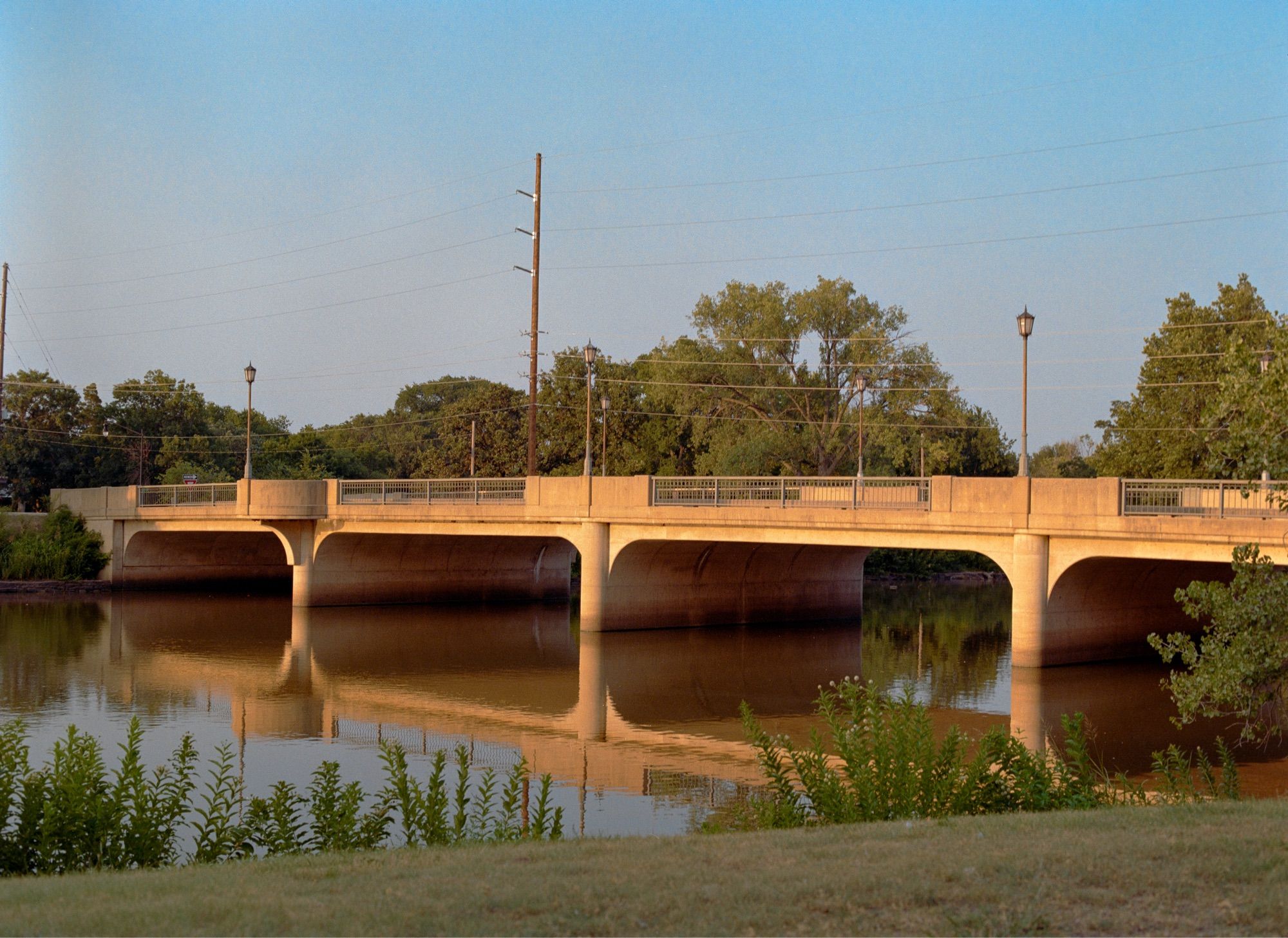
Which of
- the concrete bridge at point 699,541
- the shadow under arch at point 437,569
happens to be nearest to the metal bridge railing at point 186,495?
the concrete bridge at point 699,541

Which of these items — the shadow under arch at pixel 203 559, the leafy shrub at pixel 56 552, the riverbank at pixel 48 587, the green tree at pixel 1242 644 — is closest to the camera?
the green tree at pixel 1242 644

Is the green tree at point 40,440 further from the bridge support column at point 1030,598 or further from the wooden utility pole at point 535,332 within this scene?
the bridge support column at point 1030,598

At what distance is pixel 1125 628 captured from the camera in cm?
3152


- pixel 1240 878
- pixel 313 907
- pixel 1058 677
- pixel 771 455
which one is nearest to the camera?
pixel 313 907

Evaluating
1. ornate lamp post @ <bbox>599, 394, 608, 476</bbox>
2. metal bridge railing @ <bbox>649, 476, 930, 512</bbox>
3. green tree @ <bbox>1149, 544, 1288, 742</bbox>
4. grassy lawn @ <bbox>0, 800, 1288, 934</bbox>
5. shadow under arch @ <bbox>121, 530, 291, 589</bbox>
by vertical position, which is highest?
ornate lamp post @ <bbox>599, 394, 608, 476</bbox>

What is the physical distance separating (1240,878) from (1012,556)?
69.0 feet

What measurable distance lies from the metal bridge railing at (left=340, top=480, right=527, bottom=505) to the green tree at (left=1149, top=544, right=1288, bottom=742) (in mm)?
25760

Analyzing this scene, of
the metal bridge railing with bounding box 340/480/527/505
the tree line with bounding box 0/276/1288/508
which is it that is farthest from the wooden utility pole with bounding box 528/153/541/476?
the tree line with bounding box 0/276/1288/508

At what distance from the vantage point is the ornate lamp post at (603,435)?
73438mm

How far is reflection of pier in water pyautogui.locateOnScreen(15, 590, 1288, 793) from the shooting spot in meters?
22.1

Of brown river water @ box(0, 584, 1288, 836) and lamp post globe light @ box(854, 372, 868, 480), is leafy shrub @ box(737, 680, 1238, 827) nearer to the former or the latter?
brown river water @ box(0, 584, 1288, 836)

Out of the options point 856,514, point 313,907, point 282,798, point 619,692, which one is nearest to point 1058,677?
point 856,514

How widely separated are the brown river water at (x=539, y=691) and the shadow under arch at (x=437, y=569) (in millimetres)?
1367

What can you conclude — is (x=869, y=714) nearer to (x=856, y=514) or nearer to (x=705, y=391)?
(x=856, y=514)
